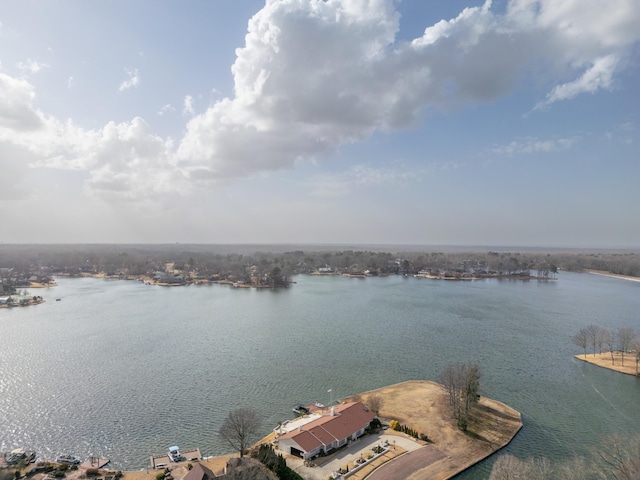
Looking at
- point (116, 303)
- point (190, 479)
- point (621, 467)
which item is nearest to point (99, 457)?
point (190, 479)

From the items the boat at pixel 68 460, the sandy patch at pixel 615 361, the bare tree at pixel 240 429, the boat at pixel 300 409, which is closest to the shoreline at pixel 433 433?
the bare tree at pixel 240 429

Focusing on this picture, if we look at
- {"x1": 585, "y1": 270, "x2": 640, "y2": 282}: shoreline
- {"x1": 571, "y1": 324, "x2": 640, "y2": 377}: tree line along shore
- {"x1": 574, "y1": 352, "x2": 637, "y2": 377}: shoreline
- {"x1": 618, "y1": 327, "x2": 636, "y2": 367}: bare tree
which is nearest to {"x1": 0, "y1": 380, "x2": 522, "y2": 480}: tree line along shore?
{"x1": 574, "y1": 352, "x2": 637, "y2": 377}: shoreline

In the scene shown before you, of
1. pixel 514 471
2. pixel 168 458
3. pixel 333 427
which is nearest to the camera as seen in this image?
pixel 514 471

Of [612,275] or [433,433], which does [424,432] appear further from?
[612,275]

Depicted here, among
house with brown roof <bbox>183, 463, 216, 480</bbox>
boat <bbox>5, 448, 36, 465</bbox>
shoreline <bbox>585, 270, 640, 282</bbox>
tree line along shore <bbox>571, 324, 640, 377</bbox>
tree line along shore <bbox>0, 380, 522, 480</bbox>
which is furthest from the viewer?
shoreline <bbox>585, 270, 640, 282</bbox>

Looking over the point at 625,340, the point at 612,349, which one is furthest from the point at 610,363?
the point at 612,349

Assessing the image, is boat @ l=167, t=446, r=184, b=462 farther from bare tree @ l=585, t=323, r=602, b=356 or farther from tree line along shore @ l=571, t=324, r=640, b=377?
bare tree @ l=585, t=323, r=602, b=356

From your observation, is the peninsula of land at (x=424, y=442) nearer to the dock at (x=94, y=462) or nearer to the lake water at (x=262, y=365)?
the lake water at (x=262, y=365)

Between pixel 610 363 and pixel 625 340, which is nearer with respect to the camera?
pixel 610 363
